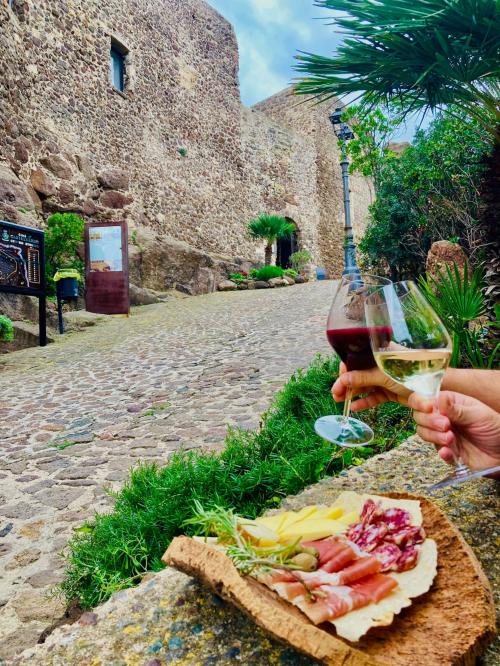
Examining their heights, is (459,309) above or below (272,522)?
above

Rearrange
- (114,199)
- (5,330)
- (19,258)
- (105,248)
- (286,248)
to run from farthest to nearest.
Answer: (286,248)
(114,199)
(105,248)
(19,258)
(5,330)

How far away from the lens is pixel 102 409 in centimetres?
478

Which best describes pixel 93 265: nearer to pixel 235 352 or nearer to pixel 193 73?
pixel 235 352

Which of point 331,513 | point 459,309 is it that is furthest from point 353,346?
point 459,309

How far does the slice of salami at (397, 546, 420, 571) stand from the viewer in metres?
0.92

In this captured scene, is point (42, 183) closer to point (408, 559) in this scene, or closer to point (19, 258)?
point (19, 258)

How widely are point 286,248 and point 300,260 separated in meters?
2.29

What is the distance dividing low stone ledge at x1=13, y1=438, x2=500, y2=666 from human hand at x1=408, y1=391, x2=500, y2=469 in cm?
22

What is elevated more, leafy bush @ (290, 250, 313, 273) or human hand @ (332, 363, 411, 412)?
leafy bush @ (290, 250, 313, 273)

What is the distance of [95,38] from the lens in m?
13.0

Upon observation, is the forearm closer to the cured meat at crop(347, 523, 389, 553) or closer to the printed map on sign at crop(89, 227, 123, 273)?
Result: the cured meat at crop(347, 523, 389, 553)

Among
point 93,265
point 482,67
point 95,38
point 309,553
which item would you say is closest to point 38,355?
point 93,265

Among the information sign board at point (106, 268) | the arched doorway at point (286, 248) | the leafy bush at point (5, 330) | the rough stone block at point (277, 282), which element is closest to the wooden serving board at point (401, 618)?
the leafy bush at point (5, 330)

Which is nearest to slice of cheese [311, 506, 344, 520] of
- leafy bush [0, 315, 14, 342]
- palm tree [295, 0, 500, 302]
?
palm tree [295, 0, 500, 302]
